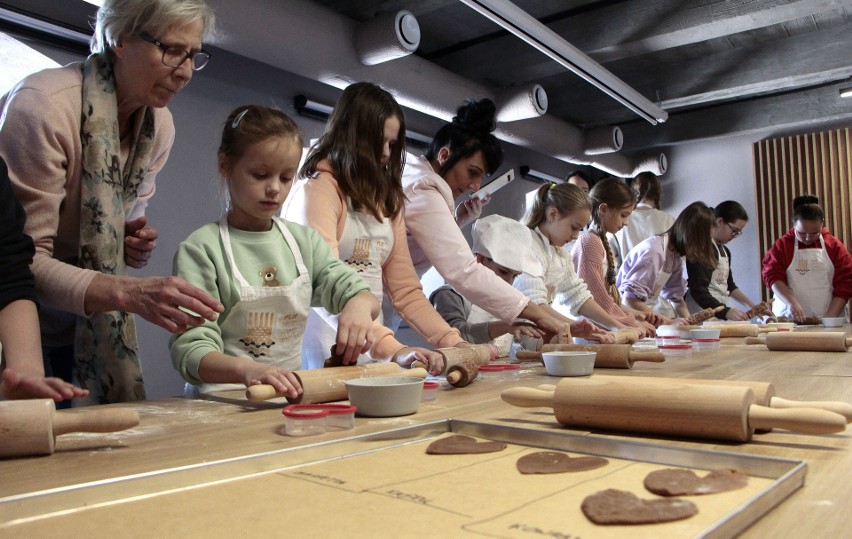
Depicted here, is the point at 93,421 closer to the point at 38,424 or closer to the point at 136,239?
the point at 38,424

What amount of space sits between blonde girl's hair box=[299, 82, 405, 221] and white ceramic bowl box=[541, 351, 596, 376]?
2.33 ft

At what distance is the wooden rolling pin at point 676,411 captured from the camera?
70 cm

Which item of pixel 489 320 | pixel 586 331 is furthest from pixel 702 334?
pixel 489 320

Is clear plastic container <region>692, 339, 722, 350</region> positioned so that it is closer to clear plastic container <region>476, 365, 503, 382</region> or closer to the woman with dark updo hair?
the woman with dark updo hair

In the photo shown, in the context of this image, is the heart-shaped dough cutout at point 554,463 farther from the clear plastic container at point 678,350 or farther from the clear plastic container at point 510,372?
the clear plastic container at point 678,350

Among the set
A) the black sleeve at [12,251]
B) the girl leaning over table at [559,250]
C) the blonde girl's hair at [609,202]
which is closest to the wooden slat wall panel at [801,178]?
the blonde girl's hair at [609,202]

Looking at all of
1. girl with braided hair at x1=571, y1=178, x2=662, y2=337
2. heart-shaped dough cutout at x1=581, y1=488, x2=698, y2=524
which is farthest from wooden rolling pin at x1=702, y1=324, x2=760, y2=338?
heart-shaped dough cutout at x1=581, y1=488, x2=698, y2=524

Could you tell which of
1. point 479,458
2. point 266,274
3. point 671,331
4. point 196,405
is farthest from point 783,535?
point 671,331

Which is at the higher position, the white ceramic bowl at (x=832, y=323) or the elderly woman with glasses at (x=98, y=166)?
the elderly woman with glasses at (x=98, y=166)

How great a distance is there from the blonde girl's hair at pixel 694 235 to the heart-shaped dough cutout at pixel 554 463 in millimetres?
4017

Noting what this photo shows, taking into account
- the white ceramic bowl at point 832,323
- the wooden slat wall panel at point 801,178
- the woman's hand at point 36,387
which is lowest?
the white ceramic bowl at point 832,323

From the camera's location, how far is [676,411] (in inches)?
30.1

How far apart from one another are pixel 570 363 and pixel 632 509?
963 millimetres

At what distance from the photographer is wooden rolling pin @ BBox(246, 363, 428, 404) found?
1.06m
